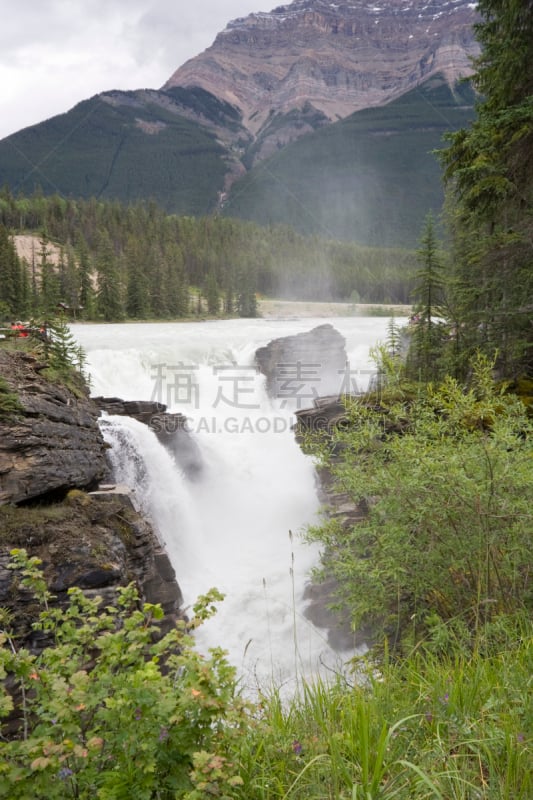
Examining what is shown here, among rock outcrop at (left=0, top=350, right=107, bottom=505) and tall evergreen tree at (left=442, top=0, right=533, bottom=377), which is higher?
tall evergreen tree at (left=442, top=0, right=533, bottom=377)

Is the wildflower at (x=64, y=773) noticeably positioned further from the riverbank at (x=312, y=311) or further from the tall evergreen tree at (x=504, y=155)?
the riverbank at (x=312, y=311)

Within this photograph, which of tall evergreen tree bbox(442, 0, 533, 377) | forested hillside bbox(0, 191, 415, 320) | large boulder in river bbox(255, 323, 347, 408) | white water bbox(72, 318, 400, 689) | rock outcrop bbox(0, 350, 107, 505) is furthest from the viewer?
forested hillside bbox(0, 191, 415, 320)

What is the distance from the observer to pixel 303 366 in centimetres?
2600

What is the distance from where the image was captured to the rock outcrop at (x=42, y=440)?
930cm

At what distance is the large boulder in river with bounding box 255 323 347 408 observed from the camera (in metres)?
23.2

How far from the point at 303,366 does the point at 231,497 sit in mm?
12043

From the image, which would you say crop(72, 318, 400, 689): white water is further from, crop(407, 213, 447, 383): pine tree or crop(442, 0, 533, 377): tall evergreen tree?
crop(442, 0, 533, 377): tall evergreen tree

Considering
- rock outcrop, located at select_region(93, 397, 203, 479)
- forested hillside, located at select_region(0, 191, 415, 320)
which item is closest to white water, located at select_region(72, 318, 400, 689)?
rock outcrop, located at select_region(93, 397, 203, 479)

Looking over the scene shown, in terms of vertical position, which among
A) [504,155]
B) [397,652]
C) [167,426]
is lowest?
[397,652]

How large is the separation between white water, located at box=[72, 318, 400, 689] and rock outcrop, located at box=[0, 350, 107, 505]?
5.62ft

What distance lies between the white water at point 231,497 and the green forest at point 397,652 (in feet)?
8.10

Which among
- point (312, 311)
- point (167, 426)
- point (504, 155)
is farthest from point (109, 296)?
point (504, 155)

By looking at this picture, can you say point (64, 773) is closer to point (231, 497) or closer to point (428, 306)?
point (231, 497)

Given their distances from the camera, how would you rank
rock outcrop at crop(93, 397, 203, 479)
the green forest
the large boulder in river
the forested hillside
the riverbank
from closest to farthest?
the green forest, rock outcrop at crop(93, 397, 203, 479), the large boulder in river, the forested hillside, the riverbank
